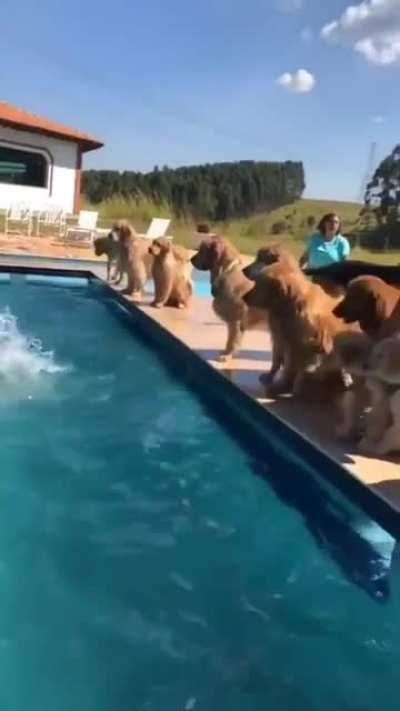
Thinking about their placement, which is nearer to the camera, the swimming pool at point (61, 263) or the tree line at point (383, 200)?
the swimming pool at point (61, 263)

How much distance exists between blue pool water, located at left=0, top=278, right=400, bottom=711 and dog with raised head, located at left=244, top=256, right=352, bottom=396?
78 centimetres

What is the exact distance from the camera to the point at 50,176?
22.8 metres

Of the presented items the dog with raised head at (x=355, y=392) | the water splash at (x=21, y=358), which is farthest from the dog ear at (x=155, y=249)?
the dog with raised head at (x=355, y=392)

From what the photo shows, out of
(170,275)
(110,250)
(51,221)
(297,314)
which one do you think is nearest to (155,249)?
(170,275)

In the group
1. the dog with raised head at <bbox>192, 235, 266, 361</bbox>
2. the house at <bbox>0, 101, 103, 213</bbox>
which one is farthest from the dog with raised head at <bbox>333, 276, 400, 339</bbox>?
the house at <bbox>0, 101, 103, 213</bbox>

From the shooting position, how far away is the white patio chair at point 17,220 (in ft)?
61.7

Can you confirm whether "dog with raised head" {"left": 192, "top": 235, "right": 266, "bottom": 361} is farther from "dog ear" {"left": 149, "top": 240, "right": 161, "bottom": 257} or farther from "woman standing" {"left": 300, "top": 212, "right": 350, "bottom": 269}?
"dog ear" {"left": 149, "top": 240, "right": 161, "bottom": 257}

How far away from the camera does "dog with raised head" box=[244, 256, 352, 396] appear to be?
221 inches

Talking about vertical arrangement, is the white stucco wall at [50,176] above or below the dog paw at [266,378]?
above

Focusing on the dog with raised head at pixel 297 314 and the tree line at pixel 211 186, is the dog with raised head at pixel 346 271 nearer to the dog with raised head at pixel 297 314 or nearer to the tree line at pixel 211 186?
the dog with raised head at pixel 297 314

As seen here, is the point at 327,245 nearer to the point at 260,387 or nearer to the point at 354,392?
the point at 260,387

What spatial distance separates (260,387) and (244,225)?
20.7 metres

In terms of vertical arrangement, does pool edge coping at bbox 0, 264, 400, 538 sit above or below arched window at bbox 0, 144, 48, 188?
below

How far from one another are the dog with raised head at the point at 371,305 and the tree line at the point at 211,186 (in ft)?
67.2
